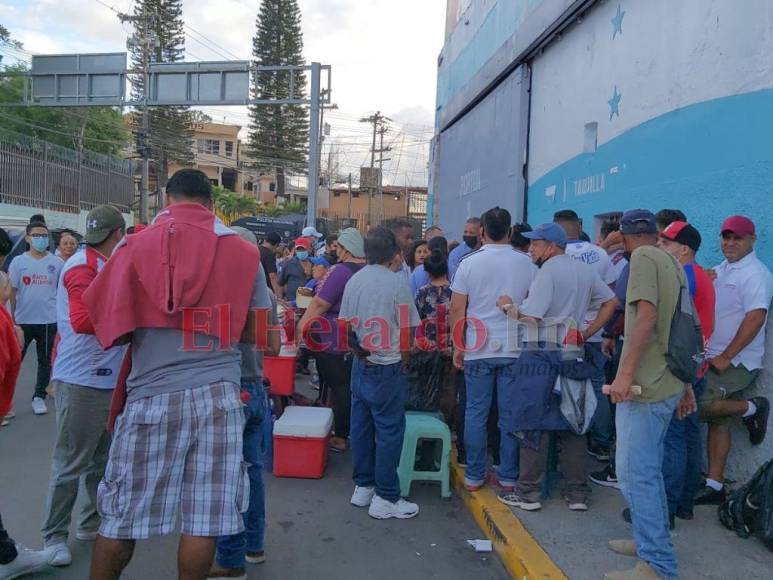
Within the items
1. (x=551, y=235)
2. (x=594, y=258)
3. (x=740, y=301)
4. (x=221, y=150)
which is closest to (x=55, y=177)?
(x=594, y=258)

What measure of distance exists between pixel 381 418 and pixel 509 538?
43.5 inches

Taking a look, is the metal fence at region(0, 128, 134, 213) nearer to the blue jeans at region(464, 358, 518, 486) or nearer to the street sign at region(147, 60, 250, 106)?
the street sign at region(147, 60, 250, 106)

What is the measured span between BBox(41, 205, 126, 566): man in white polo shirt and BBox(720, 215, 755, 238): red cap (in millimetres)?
3787

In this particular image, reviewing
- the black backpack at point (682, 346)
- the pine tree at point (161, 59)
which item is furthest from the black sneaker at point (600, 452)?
the pine tree at point (161, 59)

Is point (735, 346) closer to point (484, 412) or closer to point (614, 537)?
point (614, 537)

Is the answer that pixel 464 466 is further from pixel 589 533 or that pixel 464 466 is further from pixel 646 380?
pixel 646 380

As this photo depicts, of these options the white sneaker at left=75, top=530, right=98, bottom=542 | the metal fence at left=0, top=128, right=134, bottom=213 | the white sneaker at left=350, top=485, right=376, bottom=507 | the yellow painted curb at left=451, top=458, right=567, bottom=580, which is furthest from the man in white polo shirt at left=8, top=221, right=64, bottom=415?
the metal fence at left=0, top=128, right=134, bottom=213

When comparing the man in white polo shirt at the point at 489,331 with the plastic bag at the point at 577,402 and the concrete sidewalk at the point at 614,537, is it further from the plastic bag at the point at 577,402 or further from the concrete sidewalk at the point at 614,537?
the concrete sidewalk at the point at 614,537

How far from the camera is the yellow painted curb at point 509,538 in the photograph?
375 cm

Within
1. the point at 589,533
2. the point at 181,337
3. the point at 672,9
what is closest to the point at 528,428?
the point at 589,533

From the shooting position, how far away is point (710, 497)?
4.55 m

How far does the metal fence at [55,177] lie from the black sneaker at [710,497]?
640 inches

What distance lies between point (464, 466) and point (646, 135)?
3.46 m

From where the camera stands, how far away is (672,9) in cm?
582
